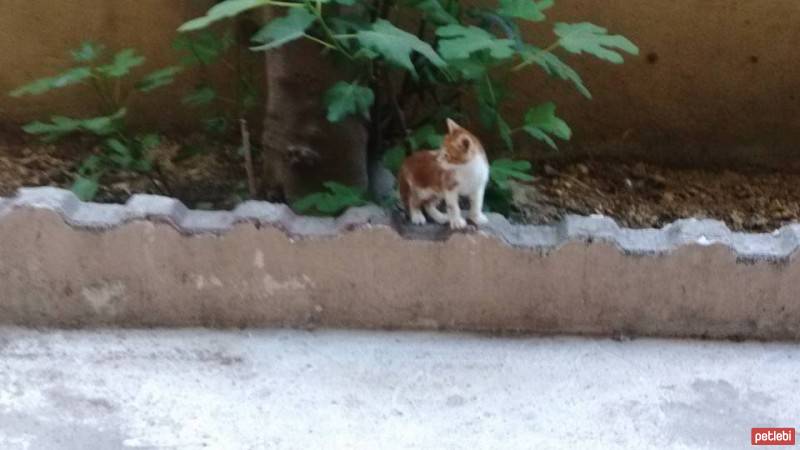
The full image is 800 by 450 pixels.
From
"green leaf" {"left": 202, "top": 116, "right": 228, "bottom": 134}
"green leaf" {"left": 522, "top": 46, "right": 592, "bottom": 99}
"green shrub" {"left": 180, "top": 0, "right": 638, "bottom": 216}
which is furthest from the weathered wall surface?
"green leaf" {"left": 522, "top": 46, "right": 592, "bottom": 99}

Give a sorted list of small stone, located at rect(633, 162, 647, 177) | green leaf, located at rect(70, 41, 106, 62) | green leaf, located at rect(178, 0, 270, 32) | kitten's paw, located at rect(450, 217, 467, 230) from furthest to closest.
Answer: small stone, located at rect(633, 162, 647, 177), green leaf, located at rect(70, 41, 106, 62), kitten's paw, located at rect(450, 217, 467, 230), green leaf, located at rect(178, 0, 270, 32)

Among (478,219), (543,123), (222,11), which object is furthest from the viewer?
(543,123)

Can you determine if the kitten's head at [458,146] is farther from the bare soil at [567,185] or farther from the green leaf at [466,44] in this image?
the bare soil at [567,185]

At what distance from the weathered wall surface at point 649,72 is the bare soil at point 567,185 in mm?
45

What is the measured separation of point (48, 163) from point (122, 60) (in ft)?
1.52

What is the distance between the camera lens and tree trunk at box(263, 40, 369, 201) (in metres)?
1.75

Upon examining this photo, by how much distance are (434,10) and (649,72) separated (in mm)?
641

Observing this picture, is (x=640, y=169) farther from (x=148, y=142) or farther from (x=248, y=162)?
(x=148, y=142)

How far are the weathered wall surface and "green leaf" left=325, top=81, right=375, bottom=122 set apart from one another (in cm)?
57

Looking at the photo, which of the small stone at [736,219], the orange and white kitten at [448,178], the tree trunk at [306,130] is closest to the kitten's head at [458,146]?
the orange and white kitten at [448,178]

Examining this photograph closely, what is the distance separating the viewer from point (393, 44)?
4.76 feet

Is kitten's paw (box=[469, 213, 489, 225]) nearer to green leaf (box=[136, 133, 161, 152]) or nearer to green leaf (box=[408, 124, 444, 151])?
green leaf (box=[408, 124, 444, 151])

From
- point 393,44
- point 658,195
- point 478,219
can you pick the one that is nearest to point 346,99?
point 393,44

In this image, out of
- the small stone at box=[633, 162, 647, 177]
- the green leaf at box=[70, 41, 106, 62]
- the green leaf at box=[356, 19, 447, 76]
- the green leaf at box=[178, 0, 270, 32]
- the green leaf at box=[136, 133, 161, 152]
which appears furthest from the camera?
the small stone at box=[633, 162, 647, 177]
